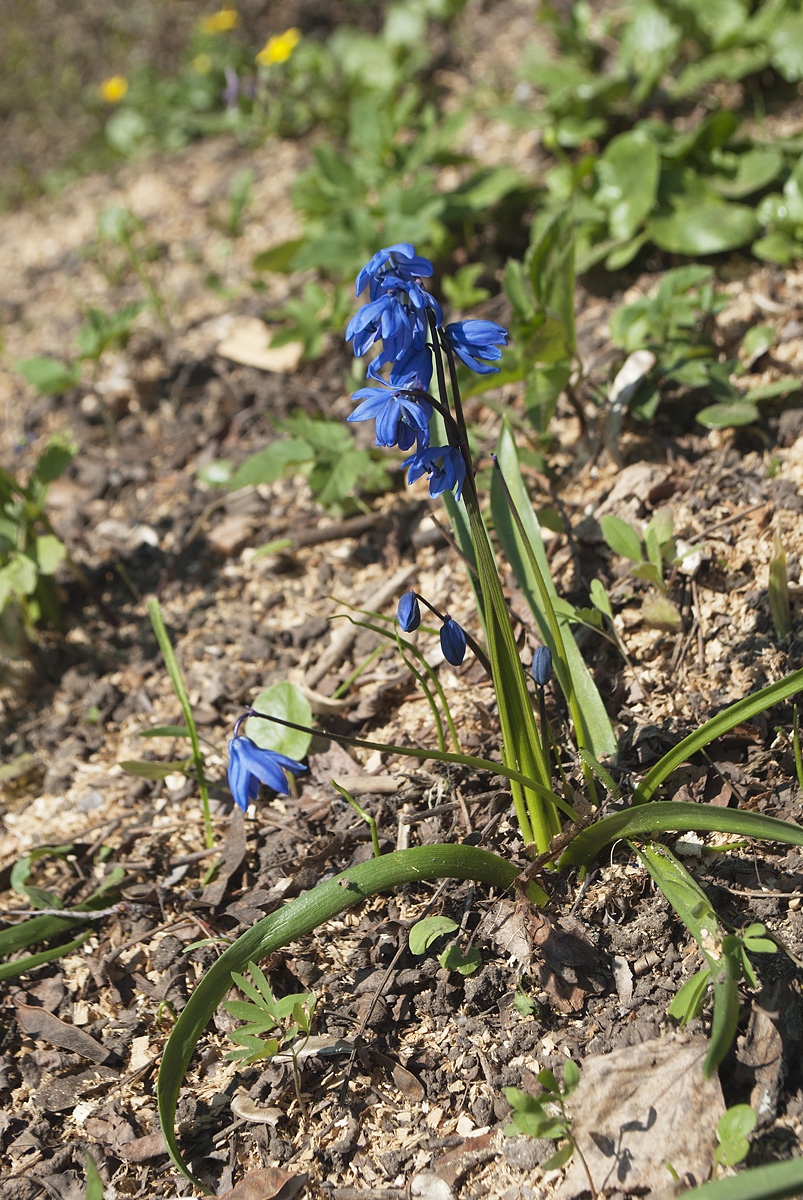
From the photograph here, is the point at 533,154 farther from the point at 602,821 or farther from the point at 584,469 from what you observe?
the point at 602,821

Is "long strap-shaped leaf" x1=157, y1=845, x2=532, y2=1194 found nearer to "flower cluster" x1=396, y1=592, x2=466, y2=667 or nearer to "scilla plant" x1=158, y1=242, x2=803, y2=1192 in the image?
"scilla plant" x1=158, y1=242, x2=803, y2=1192

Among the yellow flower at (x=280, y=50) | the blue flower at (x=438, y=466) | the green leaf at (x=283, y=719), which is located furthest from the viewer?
the yellow flower at (x=280, y=50)

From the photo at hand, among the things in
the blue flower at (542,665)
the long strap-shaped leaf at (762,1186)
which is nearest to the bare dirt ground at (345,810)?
the long strap-shaped leaf at (762,1186)

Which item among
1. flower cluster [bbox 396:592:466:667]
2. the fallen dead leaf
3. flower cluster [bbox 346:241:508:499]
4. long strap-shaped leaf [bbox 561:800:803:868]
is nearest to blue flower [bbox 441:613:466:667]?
flower cluster [bbox 396:592:466:667]

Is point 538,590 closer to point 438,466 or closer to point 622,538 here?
point 622,538

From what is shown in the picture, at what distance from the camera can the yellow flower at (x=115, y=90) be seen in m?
5.58

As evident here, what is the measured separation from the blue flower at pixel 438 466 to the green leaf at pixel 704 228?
215 cm

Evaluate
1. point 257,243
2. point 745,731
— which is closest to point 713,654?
point 745,731

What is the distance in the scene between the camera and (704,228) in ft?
10.7

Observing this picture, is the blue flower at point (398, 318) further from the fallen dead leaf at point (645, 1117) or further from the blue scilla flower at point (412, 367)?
the fallen dead leaf at point (645, 1117)

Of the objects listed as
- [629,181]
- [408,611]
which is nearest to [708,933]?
[408,611]

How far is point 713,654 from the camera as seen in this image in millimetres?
2330

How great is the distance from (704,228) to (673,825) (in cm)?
242

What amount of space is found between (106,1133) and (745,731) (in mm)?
1670
